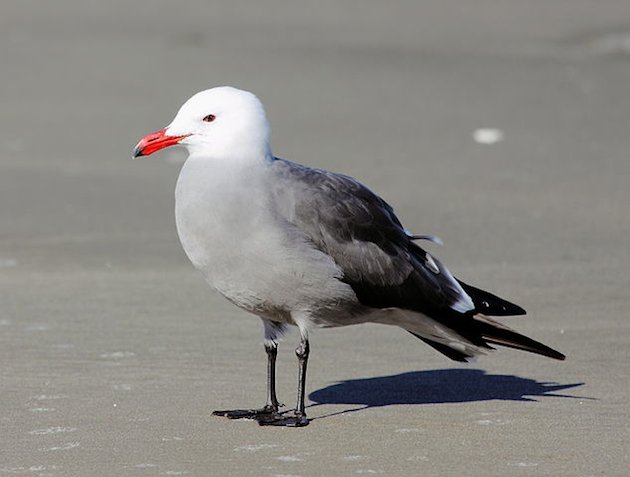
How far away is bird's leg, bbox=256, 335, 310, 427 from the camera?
5750 mm

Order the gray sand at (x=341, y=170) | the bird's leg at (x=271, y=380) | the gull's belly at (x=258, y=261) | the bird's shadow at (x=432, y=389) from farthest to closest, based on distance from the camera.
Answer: the bird's shadow at (x=432, y=389) → the bird's leg at (x=271, y=380) → the gull's belly at (x=258, y=261) → the gray sand at (x=341, y=170)

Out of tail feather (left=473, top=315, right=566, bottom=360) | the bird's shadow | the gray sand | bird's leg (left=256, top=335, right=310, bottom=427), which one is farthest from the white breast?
tail feather (left=473, top=315, right=566, bottom=360)

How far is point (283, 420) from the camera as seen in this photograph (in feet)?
18.9

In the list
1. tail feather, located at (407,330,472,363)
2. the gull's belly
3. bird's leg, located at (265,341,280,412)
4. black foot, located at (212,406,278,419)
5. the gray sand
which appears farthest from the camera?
tail feather, located at (407,330,472,363)

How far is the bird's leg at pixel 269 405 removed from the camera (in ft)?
19.1

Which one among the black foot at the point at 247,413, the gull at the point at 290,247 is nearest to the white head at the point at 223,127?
the gull at the point at 290,247

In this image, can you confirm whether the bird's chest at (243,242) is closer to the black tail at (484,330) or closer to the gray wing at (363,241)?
the gray wing at (363,241)

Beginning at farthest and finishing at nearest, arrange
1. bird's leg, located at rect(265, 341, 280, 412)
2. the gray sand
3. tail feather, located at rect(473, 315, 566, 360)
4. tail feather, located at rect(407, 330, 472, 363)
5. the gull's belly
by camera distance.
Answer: tail feather, located at rect(407, 330, 472, 363) < tail feather, located at rect(473, 315, 566, 360) < bird's leg, located at rect(265, 341, 280, 412) < the gull's belly < the gray sand

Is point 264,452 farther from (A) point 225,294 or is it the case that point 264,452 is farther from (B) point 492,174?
(B) point 492,174

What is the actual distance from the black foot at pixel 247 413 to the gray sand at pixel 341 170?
62mm

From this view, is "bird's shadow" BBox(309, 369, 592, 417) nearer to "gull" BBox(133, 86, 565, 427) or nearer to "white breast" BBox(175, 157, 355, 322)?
"gull" BBox(133, 86, 565, 427)

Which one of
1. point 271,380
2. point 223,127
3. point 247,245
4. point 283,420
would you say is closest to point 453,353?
point 271,380

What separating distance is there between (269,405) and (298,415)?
186 millimetres

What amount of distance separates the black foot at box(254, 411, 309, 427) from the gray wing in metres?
0.54
